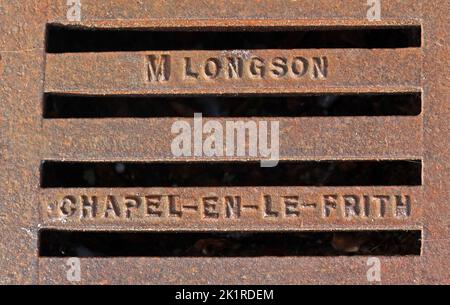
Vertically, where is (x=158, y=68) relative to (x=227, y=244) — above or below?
above

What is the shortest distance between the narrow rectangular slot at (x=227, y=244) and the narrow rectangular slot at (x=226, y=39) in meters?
0.56

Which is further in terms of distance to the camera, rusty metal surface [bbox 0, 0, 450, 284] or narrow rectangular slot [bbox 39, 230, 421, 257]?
narrow rectangular slot [bbox 39, 230, 421, 257]

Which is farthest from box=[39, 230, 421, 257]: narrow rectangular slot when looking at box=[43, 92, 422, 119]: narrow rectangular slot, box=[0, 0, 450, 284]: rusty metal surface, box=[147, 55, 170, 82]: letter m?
box=[147, 55, 170, 82]: letter m

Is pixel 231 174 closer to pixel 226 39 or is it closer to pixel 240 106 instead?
pixel 240 106

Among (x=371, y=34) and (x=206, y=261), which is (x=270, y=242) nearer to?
(x=206, y=261)

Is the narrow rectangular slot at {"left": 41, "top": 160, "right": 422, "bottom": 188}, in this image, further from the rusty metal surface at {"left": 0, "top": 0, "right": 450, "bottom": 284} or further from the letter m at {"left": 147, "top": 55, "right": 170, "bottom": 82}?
the letter m at {"left": 147, "top": 55, "right": 170, "bottom": 82}

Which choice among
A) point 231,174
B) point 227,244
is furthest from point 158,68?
point 227,244

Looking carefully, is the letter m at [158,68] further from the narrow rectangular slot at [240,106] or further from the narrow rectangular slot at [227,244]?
the narrow rectangular slot at [227,244]

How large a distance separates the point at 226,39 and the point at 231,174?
411mm

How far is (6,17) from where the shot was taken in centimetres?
190

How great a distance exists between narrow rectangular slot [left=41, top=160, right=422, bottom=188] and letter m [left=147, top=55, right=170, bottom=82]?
267 mm

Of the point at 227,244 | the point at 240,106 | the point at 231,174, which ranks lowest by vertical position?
Result: the point at 227,244

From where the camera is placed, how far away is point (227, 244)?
2066 millimetres

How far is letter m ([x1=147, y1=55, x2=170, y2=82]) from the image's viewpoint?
6.22ft
